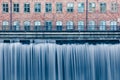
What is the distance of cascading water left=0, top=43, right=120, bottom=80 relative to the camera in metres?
19.7

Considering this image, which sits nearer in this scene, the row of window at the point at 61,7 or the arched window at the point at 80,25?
the arched window at the point at 80,25

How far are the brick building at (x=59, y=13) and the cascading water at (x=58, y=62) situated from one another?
2458cm

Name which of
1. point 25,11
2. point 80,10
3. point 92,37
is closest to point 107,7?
point 80,10

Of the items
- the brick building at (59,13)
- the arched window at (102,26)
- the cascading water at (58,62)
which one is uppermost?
the brick building at (59,13)

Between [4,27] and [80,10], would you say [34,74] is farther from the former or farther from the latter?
[80,10]

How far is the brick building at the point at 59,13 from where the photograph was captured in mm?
45500

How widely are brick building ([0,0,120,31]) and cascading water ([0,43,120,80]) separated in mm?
24582

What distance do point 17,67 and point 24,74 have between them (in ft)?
1.43

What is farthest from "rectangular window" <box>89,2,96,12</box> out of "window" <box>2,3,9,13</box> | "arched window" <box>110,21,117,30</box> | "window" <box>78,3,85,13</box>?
"window" <box>2,3,9,13</box>

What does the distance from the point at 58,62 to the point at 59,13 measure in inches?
1034

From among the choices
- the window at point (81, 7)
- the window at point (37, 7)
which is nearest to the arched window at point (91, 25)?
the window at point (81, 7)

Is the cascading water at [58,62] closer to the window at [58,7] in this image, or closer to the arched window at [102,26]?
the arched window at [102,26]

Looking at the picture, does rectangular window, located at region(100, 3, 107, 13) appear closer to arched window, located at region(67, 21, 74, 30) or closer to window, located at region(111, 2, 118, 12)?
window, located at region(111, 2, 118, 12)

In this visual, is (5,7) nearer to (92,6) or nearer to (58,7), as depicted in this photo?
(58,7)
